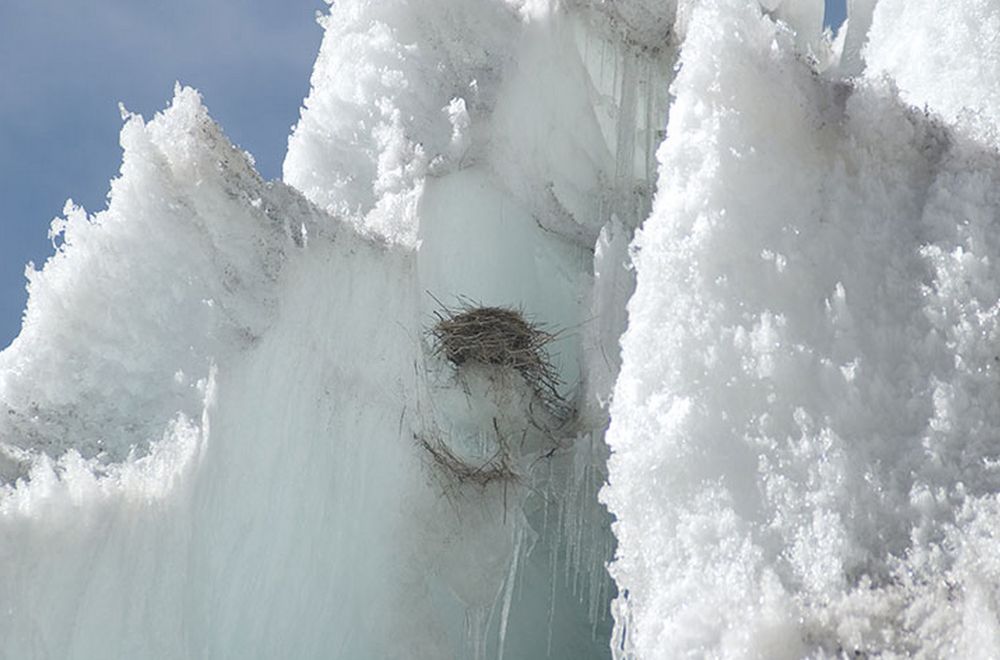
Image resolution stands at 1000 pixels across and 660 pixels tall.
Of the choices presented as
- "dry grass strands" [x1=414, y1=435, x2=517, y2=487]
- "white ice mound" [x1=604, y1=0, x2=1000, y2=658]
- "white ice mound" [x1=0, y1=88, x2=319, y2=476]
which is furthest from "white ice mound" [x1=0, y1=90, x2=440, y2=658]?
"white ice mound" [x1=604, y1=0, x2=1000, y2=658]

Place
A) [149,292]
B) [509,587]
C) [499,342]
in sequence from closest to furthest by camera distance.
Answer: [149,292]
[509,587]
[499,342]

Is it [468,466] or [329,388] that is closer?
[329,388]

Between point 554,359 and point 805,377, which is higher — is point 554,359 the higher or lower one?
the higher one

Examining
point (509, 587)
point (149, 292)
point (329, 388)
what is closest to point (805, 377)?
point (509, 587)

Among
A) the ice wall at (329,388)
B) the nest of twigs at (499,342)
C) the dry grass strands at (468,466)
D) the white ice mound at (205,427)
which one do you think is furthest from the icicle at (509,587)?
the nest of twigs at (499,342)

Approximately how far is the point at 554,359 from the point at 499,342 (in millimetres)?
630

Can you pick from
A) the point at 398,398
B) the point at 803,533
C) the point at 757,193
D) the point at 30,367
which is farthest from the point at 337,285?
the point at 803,533

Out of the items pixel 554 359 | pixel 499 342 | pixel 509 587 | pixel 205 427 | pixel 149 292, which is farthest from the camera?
pixel 554 359

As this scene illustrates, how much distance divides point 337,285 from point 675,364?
2.99 meters

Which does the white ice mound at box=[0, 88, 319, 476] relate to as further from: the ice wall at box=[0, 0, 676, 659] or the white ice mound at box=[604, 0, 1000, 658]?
the white ice mound at box=[604, 0, 1000, 658]

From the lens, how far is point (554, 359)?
26.7 ft

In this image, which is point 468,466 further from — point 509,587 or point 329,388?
point 329,388

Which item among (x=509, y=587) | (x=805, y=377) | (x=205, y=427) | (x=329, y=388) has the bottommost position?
(x=805, y=377)

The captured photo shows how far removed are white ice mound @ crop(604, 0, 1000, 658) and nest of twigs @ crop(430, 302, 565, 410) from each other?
2.51m
